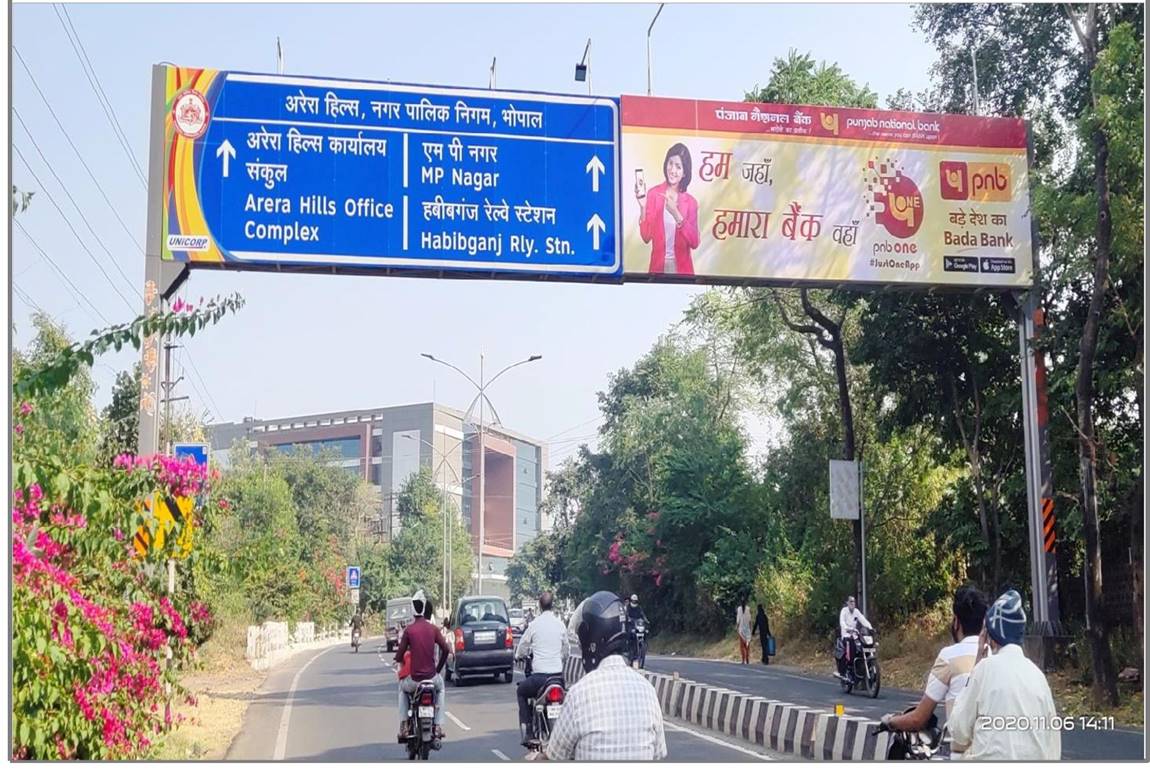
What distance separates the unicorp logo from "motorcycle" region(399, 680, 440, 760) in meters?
11.4

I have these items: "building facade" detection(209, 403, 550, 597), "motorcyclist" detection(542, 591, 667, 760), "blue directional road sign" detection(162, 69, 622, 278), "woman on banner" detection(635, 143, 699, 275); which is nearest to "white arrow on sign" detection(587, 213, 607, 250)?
"blue directional road sign" detection(162, 69, 622, 278)

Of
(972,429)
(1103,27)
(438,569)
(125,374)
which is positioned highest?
(1103,27)

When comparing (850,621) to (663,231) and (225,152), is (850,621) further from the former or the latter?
(225,152)

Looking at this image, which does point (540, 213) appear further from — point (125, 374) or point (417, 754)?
point (125, 374)

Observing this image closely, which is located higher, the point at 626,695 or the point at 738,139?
the point at 738,139

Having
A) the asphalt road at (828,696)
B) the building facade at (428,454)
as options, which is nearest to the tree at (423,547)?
the building facade at (428,454)

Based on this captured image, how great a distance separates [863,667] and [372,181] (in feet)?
36.8

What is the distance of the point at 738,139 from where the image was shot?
19.7m

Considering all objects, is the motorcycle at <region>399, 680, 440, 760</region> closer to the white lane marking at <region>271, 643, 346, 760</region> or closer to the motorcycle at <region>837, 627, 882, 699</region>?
the white lane marking at <region>271, 643, 346, 760</region>

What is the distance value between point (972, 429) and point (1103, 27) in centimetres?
915

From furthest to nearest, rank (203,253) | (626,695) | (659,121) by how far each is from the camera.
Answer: (659,121) → (203,253) → (626,695)

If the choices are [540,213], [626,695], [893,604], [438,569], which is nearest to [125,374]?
[540,213]

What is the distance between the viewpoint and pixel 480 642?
25391 millimetres

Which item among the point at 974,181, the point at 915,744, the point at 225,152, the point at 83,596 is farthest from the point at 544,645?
the point at 974,181
